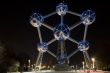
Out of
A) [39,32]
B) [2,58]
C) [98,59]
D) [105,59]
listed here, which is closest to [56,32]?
[39,32]

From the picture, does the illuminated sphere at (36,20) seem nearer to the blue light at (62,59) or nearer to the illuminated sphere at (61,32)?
the illuminated sphere at (61,32)

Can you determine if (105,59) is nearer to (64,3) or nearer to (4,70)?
(64,3)

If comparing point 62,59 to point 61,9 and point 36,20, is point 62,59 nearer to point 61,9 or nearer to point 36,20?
point 36,20

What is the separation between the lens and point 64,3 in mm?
84938

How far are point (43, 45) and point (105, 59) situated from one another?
54.6 ft

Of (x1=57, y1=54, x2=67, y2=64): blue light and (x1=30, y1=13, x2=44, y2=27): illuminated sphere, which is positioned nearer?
(x1=30, y1=13, x2=44, y2=27): illuminated sphere

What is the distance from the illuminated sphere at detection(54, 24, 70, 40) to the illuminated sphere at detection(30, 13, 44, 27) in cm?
364

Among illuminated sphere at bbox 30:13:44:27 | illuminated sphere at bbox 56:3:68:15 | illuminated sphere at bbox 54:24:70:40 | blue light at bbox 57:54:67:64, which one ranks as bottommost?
blue light at bbox 57:54:67:64

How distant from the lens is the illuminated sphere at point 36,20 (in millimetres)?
82750

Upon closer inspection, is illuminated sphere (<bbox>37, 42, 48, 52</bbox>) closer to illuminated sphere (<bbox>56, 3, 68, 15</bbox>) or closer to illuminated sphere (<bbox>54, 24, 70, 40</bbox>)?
illuminated sphere (<bbox>54, 24, 70, 40</bbox>)

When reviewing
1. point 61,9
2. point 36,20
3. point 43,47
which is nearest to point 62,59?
point 43,47

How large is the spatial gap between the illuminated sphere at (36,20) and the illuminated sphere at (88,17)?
7951mm

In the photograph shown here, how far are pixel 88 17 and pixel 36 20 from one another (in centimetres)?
976

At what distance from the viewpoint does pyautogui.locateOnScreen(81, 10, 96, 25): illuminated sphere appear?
80875 millimetres
